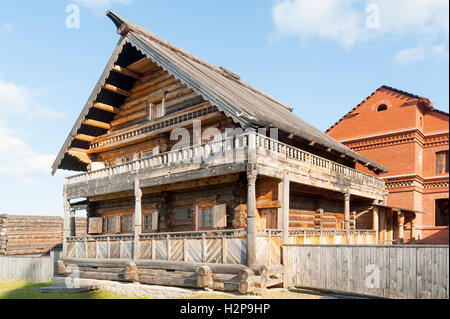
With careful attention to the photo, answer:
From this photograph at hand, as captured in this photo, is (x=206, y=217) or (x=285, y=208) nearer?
(x=285, y=208)

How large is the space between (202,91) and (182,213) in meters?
6.52

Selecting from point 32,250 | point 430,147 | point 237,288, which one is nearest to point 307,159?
point 237,288

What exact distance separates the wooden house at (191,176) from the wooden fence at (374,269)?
122cm

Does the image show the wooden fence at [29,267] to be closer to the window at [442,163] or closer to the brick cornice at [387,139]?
the brick cornice at [387,139]

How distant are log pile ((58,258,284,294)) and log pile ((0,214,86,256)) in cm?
949

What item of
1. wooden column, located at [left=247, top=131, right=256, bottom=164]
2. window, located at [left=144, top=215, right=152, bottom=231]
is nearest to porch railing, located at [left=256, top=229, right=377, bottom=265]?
wooden column, located at [left=247, top=131, right=256, bottom=164]

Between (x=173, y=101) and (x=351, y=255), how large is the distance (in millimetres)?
12056

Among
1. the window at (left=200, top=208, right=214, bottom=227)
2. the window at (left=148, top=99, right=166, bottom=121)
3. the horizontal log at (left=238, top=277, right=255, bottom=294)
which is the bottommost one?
the horizontal log at (left=238, top=277, right=255, bottom=294)

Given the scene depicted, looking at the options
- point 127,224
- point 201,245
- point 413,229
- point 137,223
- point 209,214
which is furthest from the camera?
point 413,229

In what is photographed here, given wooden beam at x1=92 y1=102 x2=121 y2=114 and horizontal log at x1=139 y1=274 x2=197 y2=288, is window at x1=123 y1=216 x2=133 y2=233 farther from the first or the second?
wooden beam at x1=92 y1=102 x2=121 y2=114

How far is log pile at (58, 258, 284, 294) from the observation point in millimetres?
Answer: 13395

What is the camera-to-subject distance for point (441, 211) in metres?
34.7

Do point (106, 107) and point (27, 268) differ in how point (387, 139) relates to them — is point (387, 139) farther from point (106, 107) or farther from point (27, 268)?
point (27, 268)

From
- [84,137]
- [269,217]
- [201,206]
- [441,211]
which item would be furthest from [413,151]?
[84,137]
